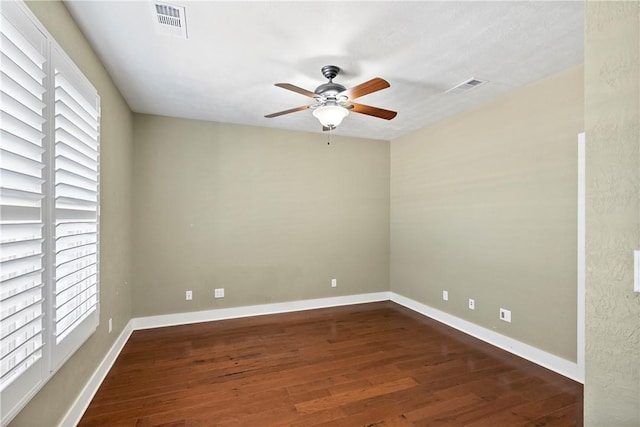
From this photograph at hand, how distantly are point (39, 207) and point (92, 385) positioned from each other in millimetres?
1620

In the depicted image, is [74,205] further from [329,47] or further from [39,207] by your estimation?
[329,47]

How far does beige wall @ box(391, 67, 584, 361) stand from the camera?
274 centimetres

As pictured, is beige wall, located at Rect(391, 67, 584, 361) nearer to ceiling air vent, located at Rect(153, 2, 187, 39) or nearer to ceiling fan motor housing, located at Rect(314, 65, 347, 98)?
ceiling fan motor housing, located at Rect(314, 65, 347, 98)

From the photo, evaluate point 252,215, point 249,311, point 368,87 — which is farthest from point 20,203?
point 249,311

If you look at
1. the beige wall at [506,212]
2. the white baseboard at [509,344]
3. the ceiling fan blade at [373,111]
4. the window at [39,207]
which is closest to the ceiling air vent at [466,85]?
the beige wall at [506,212]

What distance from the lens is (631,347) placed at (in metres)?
0.90

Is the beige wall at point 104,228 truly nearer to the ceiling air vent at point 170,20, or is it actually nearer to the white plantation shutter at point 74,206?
the white plantation shutter at point 74,206

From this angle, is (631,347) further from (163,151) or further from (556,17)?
(163,151)

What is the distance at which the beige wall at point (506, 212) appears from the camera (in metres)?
2.74

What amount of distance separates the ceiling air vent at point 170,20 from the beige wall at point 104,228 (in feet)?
1.73

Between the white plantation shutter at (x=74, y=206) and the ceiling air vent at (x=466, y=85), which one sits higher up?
the ceiling air vent at (x=466, y=85)

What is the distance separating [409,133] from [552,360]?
10.8 feet

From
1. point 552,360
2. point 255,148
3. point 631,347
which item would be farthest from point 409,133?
point 631,347

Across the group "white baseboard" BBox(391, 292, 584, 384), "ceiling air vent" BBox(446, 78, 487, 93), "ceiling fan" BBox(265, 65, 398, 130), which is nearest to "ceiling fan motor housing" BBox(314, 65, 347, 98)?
"ceiling fan" BBox(265, 65, 398, 130)
